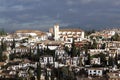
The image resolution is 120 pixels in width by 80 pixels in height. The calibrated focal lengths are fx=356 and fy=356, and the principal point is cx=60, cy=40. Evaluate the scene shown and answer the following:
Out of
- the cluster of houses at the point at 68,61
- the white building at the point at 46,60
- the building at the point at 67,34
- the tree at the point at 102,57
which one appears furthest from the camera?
the building at the point at 67,34

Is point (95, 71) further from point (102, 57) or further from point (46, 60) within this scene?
point (46, 60)

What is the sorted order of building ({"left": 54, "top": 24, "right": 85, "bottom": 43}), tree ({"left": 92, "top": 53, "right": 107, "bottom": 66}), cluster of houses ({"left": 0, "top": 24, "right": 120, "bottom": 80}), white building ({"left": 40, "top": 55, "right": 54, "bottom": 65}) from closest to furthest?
cluster of houses ({"left": 0, "top": 24, "right": 120, "bottom": 80}), tree ({"left": 92, "top": 53, "right": 107, "bottom": 66}), white building ({"left": 40, "top": 55, "right": 54, "bottom": 65}), building ({"left": 54, "top": 24, "right": 85, "bottom": 43})

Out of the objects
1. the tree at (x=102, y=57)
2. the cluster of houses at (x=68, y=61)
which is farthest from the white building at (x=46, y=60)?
the tree at (x=102, y=57)

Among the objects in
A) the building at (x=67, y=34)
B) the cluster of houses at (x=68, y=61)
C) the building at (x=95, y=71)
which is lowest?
the building at (x=95, y=71)

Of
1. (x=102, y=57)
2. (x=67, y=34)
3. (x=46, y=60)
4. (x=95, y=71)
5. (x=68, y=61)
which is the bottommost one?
(x=95, y=71)

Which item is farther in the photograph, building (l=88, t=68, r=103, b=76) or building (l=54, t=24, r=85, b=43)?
building (l=54, t=24, r=85, b=43)

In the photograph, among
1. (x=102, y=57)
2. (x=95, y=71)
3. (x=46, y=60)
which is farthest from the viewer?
(x=46, y=60)

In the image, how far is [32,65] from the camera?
1228 inches

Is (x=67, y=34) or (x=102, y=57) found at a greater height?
(x=67, y=34)

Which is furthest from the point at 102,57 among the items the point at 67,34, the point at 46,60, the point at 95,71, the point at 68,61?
the point at 67,34

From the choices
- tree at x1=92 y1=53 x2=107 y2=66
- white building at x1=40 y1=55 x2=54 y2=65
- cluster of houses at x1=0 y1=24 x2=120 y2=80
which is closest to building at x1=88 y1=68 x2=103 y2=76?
cluster of houses at x1=0 y1=24 x2=120 y2=80

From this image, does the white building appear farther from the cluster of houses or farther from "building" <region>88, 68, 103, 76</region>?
"building" <region>88, 68, 103, 76</region>

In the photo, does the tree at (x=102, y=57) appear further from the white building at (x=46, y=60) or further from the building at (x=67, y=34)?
the building at (x=67, y=34)

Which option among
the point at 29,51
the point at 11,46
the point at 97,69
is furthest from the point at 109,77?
the point at 11,46
